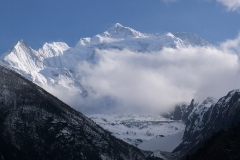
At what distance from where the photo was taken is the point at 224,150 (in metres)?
194

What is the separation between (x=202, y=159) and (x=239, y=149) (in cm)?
1402

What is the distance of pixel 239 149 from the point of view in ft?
635

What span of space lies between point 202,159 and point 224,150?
876 cm

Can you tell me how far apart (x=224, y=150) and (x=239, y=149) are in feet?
17.8

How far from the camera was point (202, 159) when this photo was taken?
195 metres
